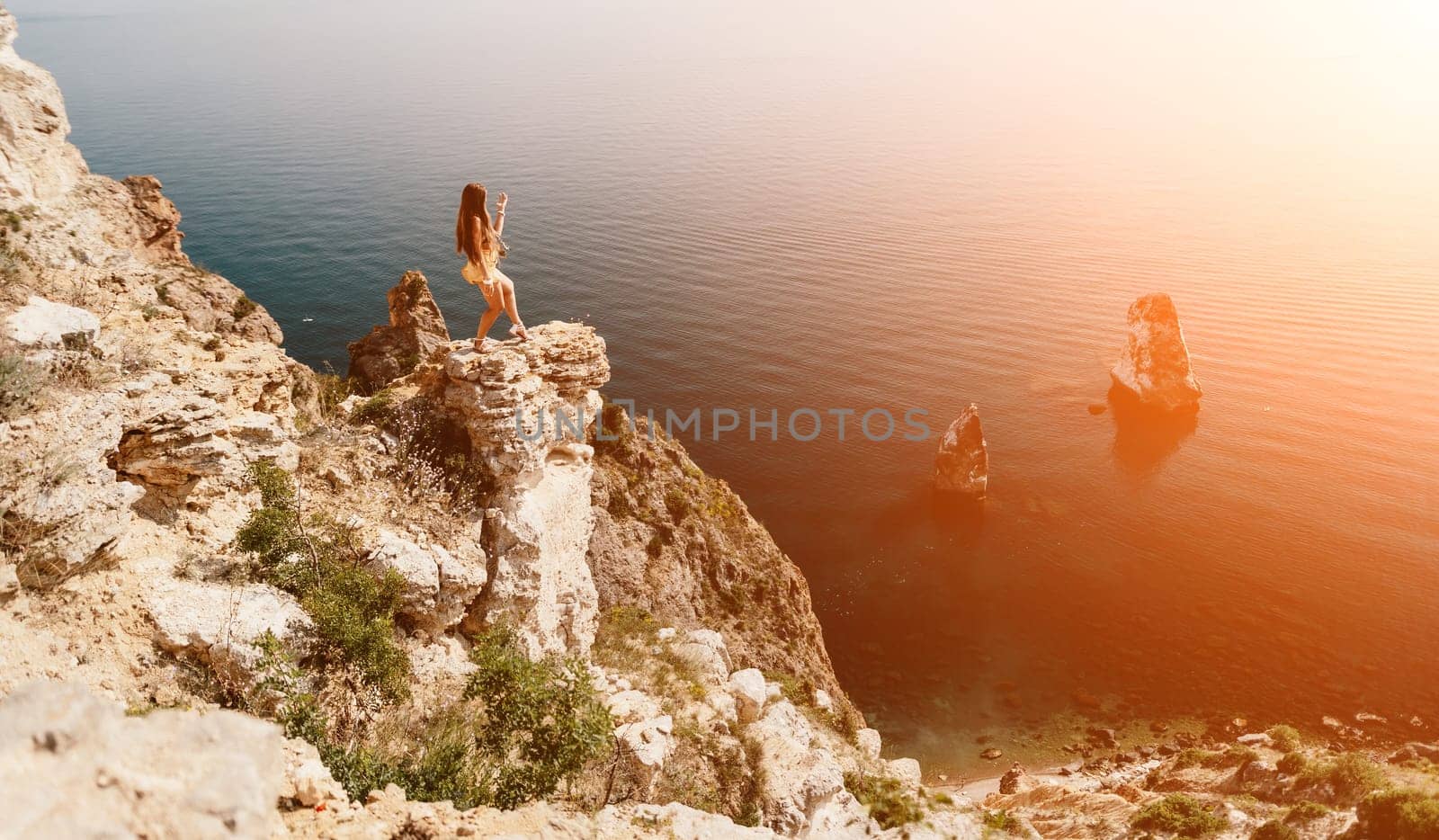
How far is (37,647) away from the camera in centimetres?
912

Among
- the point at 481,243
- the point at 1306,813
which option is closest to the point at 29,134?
the point at 481,243

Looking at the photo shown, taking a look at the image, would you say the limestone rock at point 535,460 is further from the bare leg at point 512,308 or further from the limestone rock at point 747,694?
the limestone rock at point 747,694

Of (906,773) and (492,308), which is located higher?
(492,308)

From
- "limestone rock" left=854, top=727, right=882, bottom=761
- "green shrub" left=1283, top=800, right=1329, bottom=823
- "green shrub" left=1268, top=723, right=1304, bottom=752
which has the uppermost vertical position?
"green shrub" left=1283, top=800, right=1329, bottom=823

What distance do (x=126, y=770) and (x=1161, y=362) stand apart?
223 feet

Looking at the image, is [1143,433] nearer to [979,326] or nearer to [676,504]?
[979,326]

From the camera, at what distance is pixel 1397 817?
66.9 feet

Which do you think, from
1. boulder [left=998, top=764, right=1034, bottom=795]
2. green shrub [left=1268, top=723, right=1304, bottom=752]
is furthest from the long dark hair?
green shrub [left=1268, top=723, right=1304, bottom=752]

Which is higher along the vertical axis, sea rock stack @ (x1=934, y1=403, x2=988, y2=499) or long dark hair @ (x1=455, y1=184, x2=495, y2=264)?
long dark hair @ (x1=455, y1=184, x2=495, y2=264)

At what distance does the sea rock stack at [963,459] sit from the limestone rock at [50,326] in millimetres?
45278

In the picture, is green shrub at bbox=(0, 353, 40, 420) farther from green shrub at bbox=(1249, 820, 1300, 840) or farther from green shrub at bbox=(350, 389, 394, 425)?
green shrub at bbox=(1249, 820, 1300, 840)

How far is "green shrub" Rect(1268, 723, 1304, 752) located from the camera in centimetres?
3174

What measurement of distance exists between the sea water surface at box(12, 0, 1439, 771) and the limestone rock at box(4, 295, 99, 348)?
3458 cm

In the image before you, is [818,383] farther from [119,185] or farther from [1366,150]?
[1366,150]
